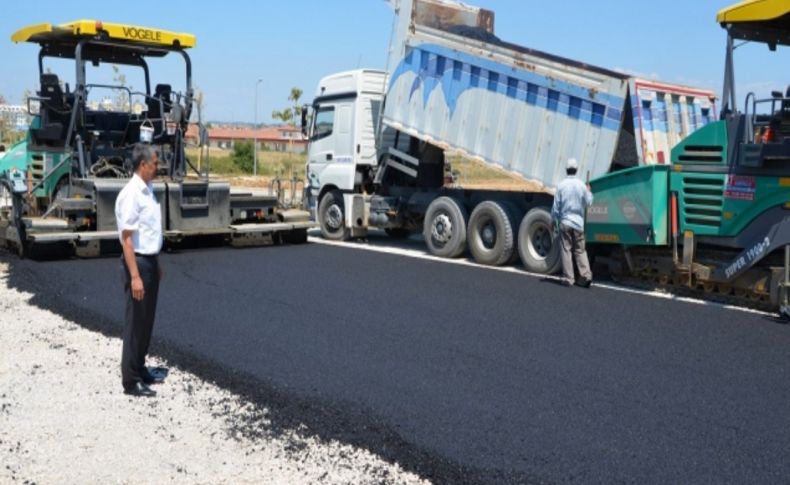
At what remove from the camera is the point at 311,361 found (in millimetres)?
6449

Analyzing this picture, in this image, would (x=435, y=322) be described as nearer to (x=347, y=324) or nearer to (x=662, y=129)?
(x=347, y=324)

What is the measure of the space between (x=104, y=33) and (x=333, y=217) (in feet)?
16.3

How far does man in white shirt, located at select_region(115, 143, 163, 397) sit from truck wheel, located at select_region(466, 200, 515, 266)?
6.77m

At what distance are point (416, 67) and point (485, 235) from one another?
2.89 metres

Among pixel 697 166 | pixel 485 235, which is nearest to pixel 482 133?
pixel 485 235

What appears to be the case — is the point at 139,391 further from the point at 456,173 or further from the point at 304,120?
the point at 456,173

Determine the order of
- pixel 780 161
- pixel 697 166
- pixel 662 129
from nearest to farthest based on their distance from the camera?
1. pixel 780 161
2. pixel 697 166
3. pixel 662 129

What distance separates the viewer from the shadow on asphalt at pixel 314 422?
433 cm

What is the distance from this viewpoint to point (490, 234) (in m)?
12.0

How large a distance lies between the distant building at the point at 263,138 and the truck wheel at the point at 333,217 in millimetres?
1276

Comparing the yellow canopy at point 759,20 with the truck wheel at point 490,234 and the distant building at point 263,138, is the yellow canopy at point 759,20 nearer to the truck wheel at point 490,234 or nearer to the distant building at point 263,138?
the truck wheel at point 490,234

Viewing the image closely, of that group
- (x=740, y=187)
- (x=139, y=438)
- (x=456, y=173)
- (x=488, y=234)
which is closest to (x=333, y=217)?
(x=456, y=173)

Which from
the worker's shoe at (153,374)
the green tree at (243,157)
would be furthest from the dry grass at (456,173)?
the worker's shoe at (153,374)

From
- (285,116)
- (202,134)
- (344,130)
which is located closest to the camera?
(202,134)
